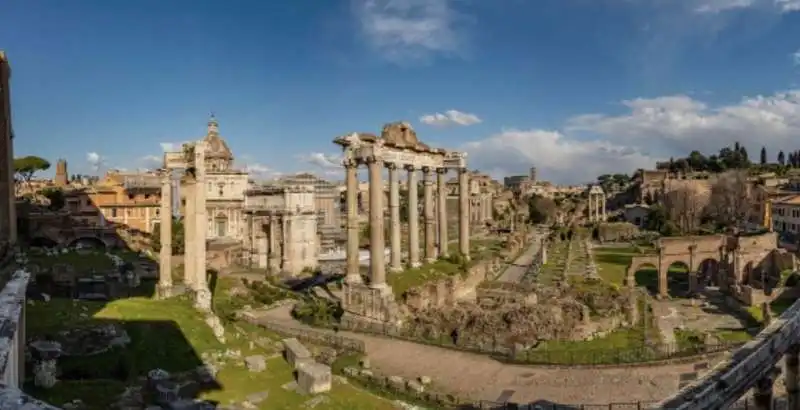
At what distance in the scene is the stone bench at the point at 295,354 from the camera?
61.4 ft

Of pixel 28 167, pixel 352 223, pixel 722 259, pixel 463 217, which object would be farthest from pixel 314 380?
pixel 28 167

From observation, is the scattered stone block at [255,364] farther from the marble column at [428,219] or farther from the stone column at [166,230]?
the marble column at [428,219]

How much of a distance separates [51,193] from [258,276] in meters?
32.6

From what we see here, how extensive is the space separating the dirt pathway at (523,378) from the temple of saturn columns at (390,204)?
174 inches

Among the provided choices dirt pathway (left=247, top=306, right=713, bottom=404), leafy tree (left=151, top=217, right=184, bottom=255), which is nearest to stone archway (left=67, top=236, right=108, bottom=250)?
leafy tree (left=151, top=217, right=184, bottom=255)

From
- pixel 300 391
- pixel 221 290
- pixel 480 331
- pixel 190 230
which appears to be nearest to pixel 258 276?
pixel 221 290

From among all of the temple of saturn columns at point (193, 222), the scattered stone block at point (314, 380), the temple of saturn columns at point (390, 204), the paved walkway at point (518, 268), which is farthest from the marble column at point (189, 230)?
the paved walkway at point (518, 268)

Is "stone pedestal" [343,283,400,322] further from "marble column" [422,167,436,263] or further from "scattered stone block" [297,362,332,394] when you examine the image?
"scattered stone block" [297,362,332,394]

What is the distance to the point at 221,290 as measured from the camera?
36.3 meters

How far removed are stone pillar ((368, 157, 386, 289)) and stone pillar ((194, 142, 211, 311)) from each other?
739cm

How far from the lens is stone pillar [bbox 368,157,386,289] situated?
28.0 metres

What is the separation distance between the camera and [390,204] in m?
33.1

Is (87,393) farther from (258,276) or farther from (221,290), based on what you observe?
(258,276)

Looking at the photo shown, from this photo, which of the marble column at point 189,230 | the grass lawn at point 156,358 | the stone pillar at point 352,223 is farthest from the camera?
the stone pillar at point 352,223
